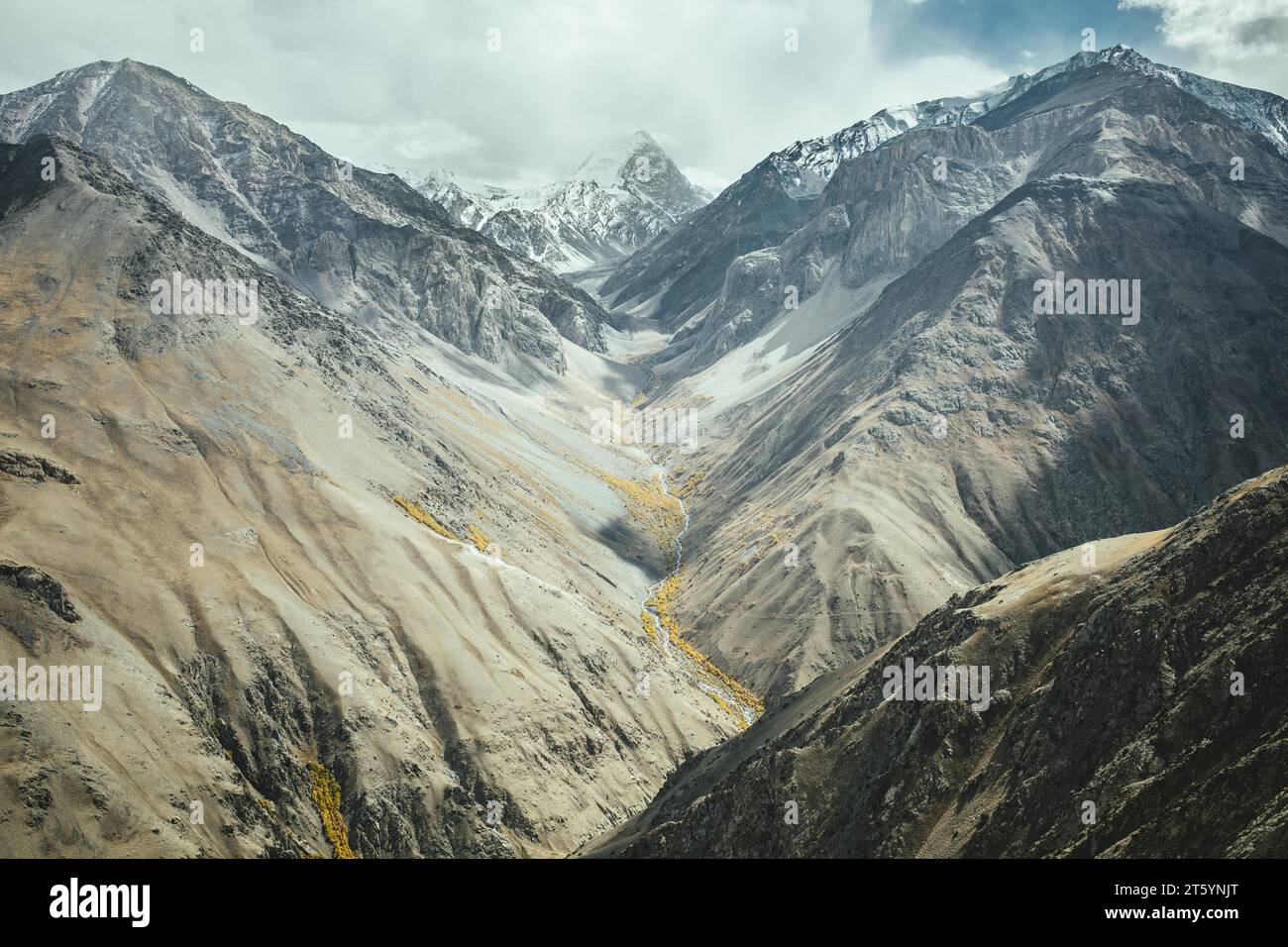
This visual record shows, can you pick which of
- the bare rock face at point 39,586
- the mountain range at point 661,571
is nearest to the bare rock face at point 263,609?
the bare rock face at point 39,586

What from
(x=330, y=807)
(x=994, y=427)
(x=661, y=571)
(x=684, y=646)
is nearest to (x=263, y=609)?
(x=330, y=807)

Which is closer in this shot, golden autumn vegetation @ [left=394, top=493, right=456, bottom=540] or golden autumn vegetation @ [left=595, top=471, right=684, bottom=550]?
golden autumn vegetation @ [left=394, top=493, right=456, bottom=540]

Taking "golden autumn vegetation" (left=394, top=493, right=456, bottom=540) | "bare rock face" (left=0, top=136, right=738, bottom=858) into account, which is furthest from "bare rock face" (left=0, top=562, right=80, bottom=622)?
"golden autumn vegetation" (left=394, top=493, right=456, bottom=540)

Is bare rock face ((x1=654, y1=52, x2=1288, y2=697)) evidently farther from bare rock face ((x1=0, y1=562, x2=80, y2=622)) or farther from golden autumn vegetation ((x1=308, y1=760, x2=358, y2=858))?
bare rock face ((x1=0, y1=562, x2=80, y2=622))

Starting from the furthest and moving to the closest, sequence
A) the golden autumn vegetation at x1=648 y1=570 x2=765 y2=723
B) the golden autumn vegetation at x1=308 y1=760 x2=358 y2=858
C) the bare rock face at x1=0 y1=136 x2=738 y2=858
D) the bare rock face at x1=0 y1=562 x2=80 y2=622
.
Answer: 1. the golden autumn vegetation at x1=648 y1=570 x2=765 y2=723
2. the golden autumn vegetation at x1=308 y1=760 x2=358 y2=858
3. the bare rock face at x1=0 y1=562 x2=80 y2=622
4. the bare rock face at x1=0 y1=136 x2=738 y2=858
